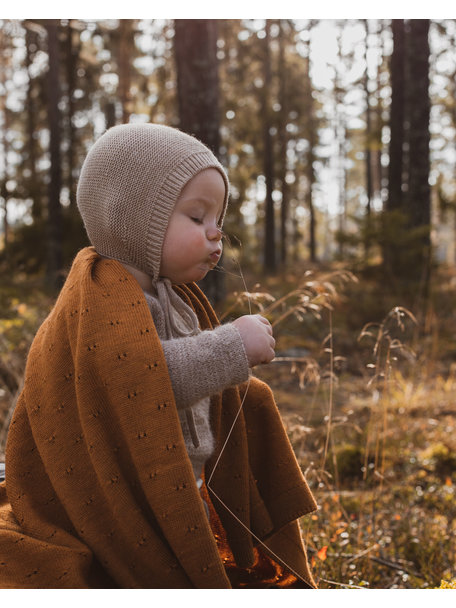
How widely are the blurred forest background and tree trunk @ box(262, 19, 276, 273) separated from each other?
0.07 m

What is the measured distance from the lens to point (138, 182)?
6.18 ft

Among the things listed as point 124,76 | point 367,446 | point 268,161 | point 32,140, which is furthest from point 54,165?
point 367,446

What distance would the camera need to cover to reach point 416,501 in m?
3.79

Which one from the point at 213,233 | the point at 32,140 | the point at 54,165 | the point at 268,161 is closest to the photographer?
the point at 213,233

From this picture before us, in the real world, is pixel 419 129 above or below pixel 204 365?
above

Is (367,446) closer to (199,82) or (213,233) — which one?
(213,233)

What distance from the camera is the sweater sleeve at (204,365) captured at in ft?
5.86

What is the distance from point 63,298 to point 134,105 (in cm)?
1573

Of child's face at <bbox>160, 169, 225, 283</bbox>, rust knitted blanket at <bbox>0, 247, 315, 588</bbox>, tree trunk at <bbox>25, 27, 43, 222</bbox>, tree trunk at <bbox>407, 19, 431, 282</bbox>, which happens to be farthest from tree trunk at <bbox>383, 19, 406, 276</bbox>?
rust knitted blanket at <bbox>0, 247, 315, 588</bbox>

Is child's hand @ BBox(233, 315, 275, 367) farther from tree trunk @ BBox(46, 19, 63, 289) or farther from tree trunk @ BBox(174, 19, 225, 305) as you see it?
tree trunk @ BBox(46, 19, 63, 289)

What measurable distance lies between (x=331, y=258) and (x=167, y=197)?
40.0ft

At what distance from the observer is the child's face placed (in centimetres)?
194

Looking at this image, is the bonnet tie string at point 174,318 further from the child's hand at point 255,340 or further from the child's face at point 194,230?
the child's hand at point 255,340

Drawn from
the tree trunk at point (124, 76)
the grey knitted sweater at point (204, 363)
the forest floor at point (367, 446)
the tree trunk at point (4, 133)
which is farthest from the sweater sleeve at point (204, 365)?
the tree trunk at point (124, 76)
